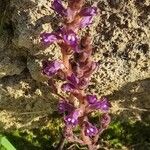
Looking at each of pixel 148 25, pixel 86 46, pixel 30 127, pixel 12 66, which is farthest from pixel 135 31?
pixel 30 127

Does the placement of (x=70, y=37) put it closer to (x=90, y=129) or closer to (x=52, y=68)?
(x=52, y=68)

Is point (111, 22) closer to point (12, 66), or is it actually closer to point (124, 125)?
point (12, 66)

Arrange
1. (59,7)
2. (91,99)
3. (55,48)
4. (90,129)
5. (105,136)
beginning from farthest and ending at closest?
1. (105,136)
2. (55,48)
3. (90,129)
4. (91,99)
5. (59,7)

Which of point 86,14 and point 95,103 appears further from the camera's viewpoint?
point 95,103

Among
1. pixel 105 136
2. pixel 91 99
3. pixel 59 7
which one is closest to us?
pixel 59 7

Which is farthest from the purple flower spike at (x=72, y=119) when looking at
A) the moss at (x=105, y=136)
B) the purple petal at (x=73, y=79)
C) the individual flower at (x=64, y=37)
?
the moss at (x=105, y=136)

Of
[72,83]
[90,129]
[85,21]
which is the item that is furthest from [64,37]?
[90,129]

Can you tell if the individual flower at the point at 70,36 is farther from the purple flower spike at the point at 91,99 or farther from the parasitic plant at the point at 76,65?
the purple flower spike at the point at 91,99
